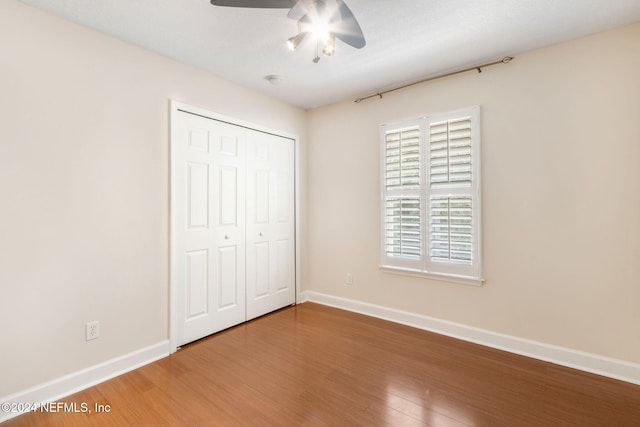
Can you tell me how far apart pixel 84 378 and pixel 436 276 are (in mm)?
3016

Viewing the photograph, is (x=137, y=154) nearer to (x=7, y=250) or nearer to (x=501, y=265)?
(x=7, y=250)

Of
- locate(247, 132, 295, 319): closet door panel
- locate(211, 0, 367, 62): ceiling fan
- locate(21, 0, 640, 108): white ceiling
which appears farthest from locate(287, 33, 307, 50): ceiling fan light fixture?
locate(247, 132, 295, 319): closet door panel

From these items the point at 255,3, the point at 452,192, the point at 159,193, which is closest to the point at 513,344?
the point at 452,192

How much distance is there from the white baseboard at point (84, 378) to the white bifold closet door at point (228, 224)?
262 mm

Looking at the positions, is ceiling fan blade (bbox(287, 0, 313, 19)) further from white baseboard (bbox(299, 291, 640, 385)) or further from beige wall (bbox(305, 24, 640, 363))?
white baseboard (bbox(299, 291, 640, 385))

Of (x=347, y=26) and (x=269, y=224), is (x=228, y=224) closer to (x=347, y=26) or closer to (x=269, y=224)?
(x=269, y=224)

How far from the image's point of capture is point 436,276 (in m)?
2.99

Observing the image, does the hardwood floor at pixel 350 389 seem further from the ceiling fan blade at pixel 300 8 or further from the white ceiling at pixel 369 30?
the white ceiling at pixel 369 30

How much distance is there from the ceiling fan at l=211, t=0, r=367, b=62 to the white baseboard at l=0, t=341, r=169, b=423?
99.5 inches

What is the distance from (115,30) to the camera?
2.20 m

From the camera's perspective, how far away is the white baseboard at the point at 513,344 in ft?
7.20

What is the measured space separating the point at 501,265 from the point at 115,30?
12.0ft

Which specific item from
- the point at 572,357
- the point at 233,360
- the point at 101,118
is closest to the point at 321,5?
the point at 101,118

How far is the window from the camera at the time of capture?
278cm
